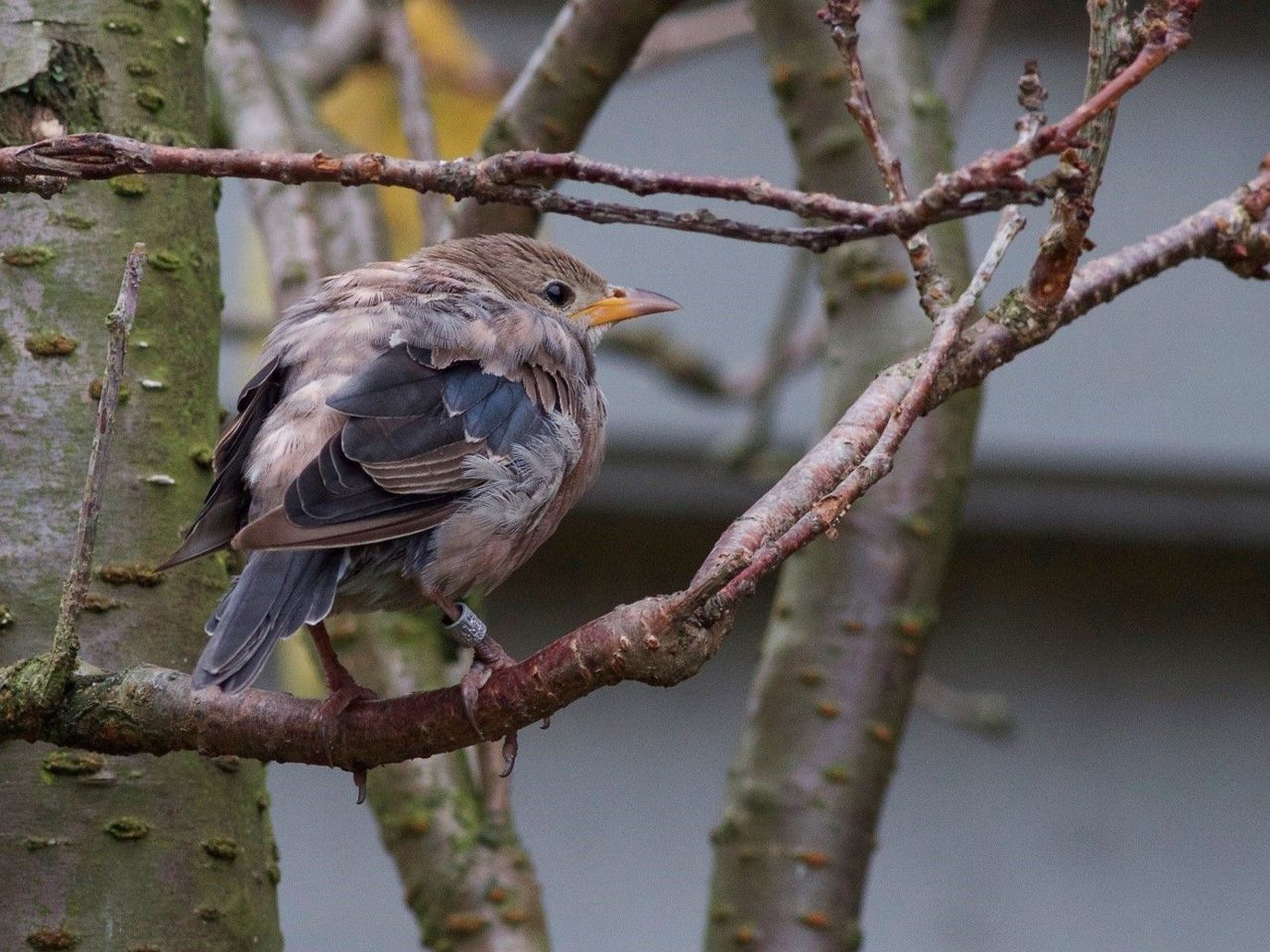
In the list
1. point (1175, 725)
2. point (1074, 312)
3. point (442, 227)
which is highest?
point (442, 227)

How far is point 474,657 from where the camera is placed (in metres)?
2.53

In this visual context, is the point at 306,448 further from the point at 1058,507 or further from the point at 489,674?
the point at 1058,507

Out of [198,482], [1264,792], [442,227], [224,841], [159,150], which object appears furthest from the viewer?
[1264,792]

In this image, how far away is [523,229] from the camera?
13.0 ft

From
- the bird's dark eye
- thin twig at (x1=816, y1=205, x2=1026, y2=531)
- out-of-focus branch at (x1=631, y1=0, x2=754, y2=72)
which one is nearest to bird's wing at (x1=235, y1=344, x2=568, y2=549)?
the bird's dark eye

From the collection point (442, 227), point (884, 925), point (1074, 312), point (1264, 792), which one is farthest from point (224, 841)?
point (1264, 792)

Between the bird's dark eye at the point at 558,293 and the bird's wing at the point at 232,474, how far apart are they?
3.22ft

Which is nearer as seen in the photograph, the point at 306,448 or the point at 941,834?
the point at 306,448

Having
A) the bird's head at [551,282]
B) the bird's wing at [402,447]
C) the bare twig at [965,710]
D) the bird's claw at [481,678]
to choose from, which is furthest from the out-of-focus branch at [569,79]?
the bare twig at [965,710]

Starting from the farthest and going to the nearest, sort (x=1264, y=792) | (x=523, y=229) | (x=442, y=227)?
(x=1264, y=792) → (x=442, y=227) → (x=523, y=229)

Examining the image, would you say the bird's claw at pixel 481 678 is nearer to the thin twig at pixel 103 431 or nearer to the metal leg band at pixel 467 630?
the metal leg band at pixel 467 630

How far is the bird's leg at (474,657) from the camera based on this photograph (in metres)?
2.19

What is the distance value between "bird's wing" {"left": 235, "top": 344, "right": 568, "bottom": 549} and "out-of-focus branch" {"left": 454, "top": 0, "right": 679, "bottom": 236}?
0.86m

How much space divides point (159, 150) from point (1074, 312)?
150cm
